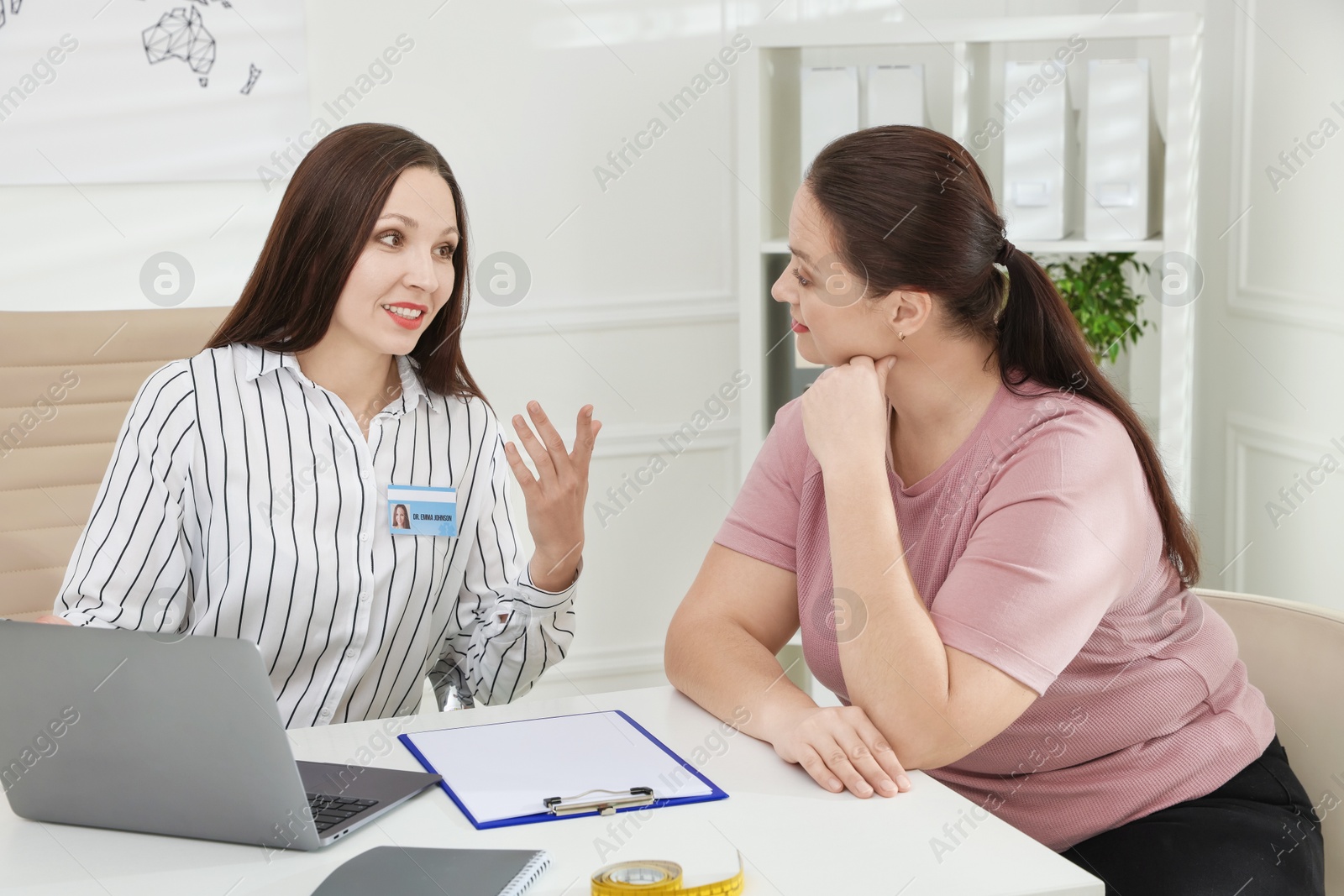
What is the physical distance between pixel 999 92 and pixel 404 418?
209cm

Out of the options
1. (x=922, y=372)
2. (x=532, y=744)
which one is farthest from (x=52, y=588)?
(x=922, y=372)

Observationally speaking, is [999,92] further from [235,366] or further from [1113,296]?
[235,366]

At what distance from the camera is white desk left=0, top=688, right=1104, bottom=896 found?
986 millimetres

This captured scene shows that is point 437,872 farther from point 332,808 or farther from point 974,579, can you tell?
point 974,579

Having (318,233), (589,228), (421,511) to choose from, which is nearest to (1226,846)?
(421,511)

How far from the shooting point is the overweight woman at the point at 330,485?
157 centimetres

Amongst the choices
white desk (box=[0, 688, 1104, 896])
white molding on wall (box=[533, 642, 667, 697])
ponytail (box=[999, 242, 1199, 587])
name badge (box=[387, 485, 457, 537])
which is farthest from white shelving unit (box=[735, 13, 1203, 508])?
white desk (box=[0, 688, 1104, 896])

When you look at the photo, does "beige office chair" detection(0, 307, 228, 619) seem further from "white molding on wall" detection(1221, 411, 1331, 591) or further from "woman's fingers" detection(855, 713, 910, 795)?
"white molding on wall" detection(1221, 411, 1331, 591)

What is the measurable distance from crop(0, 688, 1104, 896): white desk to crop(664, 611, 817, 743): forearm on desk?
117 millimetres

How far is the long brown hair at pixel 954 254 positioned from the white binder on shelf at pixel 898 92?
1.33 m

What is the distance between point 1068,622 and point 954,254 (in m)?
0.46

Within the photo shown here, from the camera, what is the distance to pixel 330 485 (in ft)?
5.35

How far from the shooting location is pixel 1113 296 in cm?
299

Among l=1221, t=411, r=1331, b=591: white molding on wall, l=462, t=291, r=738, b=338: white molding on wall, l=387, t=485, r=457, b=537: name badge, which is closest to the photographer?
l=387, t=485, r=457, b=537: name badge
